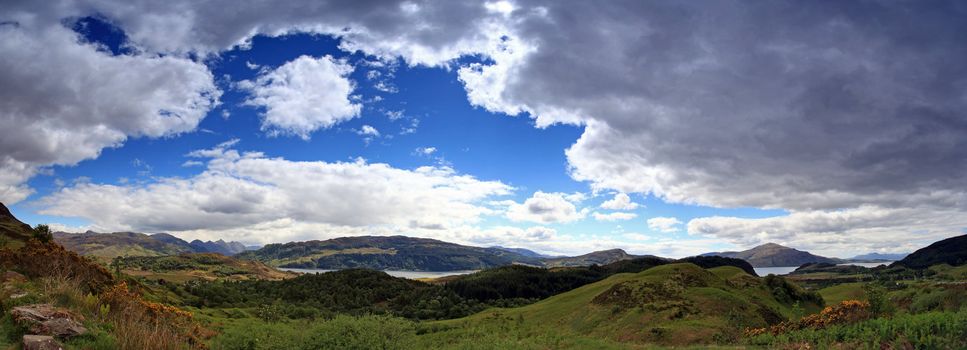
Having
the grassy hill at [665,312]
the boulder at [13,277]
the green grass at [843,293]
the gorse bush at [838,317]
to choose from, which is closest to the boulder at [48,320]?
the boulder at [13,277]

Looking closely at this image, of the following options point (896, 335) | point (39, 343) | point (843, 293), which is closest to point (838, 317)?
point (896, 335)

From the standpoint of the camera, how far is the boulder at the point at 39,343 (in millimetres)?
13117

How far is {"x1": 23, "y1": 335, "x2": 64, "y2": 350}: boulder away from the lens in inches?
516

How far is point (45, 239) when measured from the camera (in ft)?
106

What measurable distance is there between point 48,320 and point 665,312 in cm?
4079

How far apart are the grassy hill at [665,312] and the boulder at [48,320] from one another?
67.4 ft

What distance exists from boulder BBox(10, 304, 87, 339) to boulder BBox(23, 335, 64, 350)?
932 mm

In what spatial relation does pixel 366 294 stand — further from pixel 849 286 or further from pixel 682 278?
pixel 849 286

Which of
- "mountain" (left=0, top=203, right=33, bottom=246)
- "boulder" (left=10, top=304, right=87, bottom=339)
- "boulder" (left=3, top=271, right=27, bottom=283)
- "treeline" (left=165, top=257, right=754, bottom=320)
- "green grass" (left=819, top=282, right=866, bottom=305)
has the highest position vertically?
"mountain" (left=0, top=203, right=33, bottom=246)

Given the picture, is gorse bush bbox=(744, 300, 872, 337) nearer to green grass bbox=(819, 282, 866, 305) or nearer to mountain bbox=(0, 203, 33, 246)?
green grass bbox=(819, 282, 866, 305)

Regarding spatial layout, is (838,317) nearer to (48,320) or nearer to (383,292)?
(48,320)

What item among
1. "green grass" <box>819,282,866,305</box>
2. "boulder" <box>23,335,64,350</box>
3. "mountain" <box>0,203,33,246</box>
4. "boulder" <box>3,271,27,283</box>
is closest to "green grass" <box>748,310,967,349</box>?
"boulder" <box>23,335,64,350</box>

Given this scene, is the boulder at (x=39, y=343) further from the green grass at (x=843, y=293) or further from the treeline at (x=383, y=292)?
the green grass at (x=843, y=293)

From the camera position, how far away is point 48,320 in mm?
14867
